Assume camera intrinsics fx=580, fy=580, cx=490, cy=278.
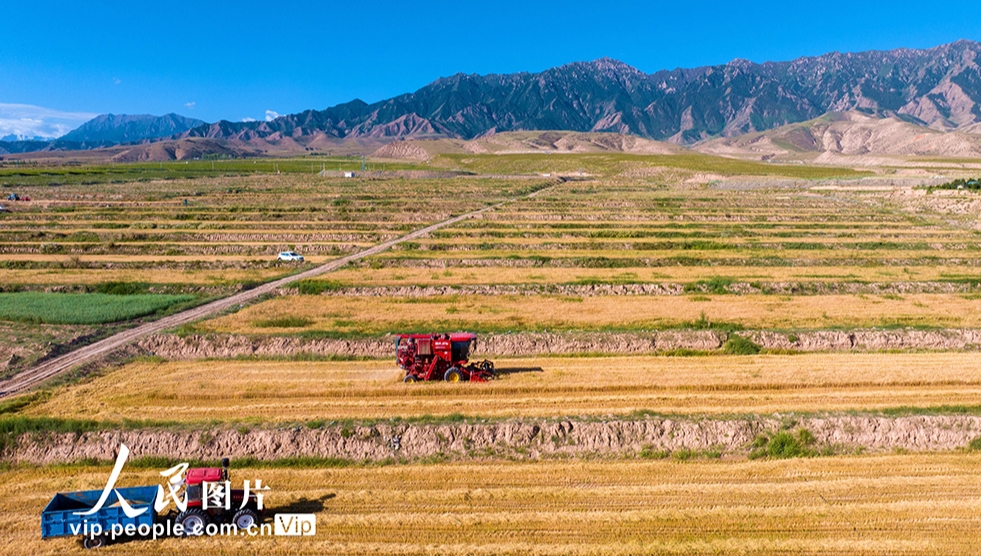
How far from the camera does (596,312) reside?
32281 mm

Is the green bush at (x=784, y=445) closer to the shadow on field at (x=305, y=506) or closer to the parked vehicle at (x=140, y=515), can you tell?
the shadow on field at (x=305, y=506)

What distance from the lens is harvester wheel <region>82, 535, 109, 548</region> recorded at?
44.9 feet

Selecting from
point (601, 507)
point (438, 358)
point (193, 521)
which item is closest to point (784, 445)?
point (601, 507)

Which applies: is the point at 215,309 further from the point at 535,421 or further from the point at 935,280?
the point at 935,280

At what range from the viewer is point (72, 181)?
126 meters

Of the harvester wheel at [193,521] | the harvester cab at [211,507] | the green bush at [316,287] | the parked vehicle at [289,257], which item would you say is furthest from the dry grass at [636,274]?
the harvester wheel at [193,521]

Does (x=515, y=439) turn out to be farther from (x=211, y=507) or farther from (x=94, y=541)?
(x=94, y=541)

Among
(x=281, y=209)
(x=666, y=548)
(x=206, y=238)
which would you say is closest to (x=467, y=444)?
(x=666, y=548)

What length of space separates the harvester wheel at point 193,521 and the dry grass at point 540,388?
18.4 ft

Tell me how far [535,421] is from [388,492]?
5306 millimetres

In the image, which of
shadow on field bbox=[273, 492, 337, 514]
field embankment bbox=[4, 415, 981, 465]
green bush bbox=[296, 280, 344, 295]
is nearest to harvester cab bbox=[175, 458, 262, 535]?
shadow on field bbox=[273, 492, 337, 514]

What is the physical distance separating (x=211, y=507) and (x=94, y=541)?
272 cm

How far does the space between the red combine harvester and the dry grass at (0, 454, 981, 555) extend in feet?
18.9

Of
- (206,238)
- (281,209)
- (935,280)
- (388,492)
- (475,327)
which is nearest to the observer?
(388,492)
